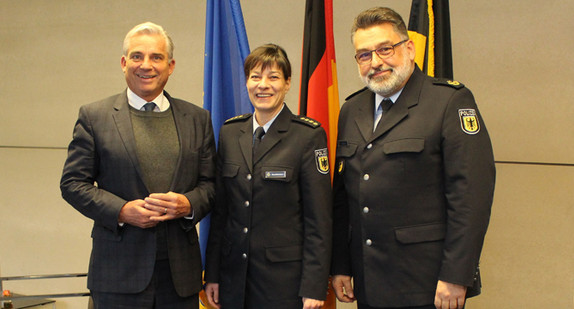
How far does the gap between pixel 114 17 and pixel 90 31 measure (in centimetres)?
22

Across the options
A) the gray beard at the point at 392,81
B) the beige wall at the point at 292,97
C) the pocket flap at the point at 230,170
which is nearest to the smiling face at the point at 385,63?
the gray beard at the point at 392,81

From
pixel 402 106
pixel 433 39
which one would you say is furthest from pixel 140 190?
pixel 433 39

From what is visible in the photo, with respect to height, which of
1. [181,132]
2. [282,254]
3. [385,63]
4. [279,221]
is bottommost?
[282,254]

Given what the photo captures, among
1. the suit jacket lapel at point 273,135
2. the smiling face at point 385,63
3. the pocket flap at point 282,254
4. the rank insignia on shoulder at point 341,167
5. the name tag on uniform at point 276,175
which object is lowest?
the pocket flap at point 282,254

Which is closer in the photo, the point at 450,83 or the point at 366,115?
the point at 450,83

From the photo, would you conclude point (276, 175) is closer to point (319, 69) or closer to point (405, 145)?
point (405, 145)

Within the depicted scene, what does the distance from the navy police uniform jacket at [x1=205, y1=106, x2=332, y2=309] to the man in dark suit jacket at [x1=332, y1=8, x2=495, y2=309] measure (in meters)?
0.12

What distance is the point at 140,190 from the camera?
1.63 meters

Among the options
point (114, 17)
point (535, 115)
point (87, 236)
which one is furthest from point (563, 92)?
point (87, 236)

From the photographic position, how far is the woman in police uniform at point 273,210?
1646 mm

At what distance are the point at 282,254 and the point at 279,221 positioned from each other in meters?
0.11

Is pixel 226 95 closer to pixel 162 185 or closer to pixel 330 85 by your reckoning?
pixel 330 85

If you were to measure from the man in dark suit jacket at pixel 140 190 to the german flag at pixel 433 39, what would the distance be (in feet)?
3.55

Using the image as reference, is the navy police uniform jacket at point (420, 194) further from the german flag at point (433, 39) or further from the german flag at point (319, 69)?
the german flag at point (319, 69)
